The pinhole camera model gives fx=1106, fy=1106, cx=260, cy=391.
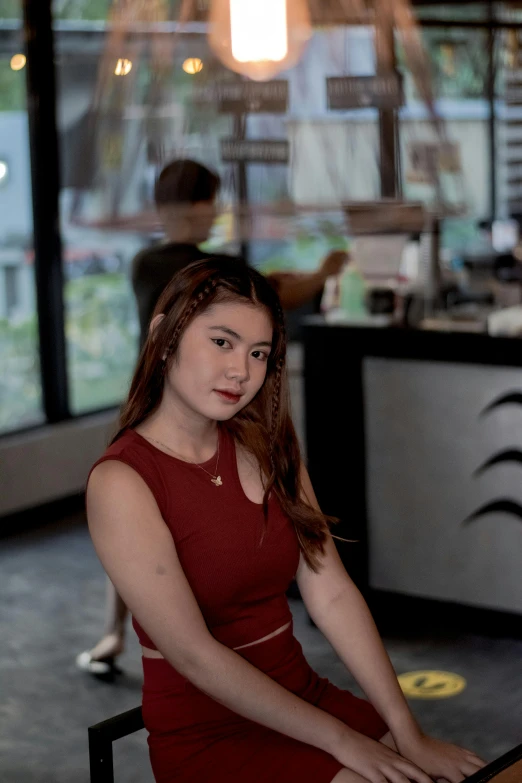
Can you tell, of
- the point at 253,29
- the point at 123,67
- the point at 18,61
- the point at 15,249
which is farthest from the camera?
the point at 123,67

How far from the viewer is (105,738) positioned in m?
1.57

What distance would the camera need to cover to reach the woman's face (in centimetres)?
157

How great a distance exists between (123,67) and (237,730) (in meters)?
4.16

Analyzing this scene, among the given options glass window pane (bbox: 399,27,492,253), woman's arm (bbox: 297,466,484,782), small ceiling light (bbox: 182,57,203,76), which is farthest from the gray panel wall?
woman's arm (bbox: 297,466,484,782)

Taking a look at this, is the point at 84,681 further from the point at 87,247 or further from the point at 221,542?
the point at 87,247

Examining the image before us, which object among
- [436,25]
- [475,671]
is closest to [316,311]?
[436,25]

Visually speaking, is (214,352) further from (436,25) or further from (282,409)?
(436,25)

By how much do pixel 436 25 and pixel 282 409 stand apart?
4578 millimetres

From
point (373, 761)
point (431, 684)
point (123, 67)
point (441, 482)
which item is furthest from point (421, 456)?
point (123, 67)

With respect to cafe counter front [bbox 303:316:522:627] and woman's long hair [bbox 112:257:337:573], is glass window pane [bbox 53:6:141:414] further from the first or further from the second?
woman's long hair [bbox 112:257:337:573]

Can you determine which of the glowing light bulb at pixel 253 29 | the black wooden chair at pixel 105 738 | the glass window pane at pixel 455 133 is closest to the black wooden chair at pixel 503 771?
the black wooden chair at pixel 105 738

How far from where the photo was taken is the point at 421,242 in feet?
14.0

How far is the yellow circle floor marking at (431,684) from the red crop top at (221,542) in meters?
1.57

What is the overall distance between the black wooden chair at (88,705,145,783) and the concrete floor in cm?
113
